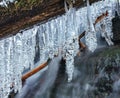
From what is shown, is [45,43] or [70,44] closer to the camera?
[45,43]

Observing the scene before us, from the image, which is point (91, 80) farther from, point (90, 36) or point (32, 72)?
point (32, 72)

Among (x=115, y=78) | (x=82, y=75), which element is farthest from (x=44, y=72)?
(x=115, y=78)

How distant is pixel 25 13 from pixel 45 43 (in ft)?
2.50

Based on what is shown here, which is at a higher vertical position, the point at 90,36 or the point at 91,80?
the point at 90,36

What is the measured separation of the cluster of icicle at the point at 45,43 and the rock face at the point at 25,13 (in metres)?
0.15

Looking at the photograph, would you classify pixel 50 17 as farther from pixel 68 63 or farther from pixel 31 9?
pixel 68 63

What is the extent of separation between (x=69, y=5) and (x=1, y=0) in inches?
37.7

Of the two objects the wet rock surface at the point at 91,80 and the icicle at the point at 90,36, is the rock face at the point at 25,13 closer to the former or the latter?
the icicle at the point at 90,36

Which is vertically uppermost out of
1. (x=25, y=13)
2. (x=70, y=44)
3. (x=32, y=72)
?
(x=25, y=13)

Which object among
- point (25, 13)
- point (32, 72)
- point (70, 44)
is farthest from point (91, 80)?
point (25, 13)

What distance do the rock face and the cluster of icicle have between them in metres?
0.15

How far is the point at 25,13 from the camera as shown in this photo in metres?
3.87

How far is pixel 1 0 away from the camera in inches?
144

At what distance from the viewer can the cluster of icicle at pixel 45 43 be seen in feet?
13.6
